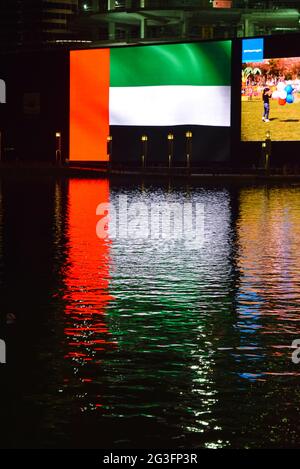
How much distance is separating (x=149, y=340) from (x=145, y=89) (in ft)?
173

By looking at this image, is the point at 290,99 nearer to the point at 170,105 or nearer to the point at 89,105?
the point at 170,105

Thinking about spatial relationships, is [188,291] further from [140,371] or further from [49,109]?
[49,109]

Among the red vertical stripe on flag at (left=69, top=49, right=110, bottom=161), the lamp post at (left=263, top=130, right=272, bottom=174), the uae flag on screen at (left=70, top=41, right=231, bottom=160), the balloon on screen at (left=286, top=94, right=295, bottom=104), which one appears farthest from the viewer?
the red vertical stripe on flag at (left=69, top=49, right=110, bottom=161)

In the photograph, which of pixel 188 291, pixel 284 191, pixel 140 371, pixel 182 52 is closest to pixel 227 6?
pixel 182 52

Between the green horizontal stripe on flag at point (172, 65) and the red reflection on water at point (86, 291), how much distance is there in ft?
105

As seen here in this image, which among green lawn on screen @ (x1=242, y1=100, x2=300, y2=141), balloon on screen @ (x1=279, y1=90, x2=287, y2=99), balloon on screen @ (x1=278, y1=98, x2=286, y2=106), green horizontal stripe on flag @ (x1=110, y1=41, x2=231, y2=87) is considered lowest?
green lawn on screen @ (x1=242, y1=100, x2=300, y2=141)

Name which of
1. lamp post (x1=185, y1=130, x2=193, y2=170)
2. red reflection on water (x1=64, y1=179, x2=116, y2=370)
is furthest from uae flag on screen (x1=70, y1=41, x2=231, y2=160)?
red reflection on water (x1=64, y1=179, x2=116, y2=370)

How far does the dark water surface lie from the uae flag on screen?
37.3m

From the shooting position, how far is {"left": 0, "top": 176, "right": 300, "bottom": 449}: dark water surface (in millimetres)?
8570

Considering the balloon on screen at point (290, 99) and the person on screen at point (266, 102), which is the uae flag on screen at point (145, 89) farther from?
the balloon on screen at point (290, 99)

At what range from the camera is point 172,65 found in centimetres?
6334

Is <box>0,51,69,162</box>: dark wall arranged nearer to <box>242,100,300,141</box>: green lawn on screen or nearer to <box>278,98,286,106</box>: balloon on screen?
<box>242,100,300,141</box>: green lawn on screen

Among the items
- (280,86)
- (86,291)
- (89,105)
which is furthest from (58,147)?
(86,291)
